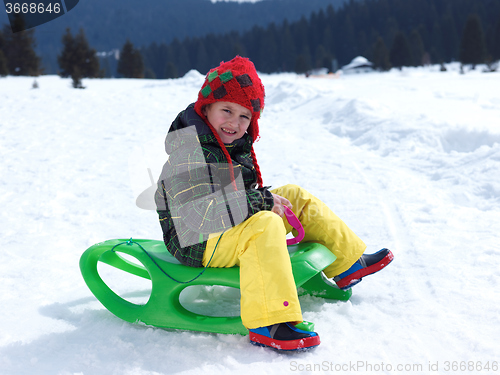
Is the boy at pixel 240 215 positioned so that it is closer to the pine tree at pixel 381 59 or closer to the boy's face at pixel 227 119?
the boy's face at pixel 227 119

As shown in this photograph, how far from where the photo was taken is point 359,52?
57.7 meters

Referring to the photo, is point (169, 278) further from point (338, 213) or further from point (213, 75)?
point (338, 213)

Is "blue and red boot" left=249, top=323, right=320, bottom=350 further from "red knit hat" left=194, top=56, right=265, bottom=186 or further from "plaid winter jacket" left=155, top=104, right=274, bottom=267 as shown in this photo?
"red knit hat" left=194, top=56, right=265, bottom=186

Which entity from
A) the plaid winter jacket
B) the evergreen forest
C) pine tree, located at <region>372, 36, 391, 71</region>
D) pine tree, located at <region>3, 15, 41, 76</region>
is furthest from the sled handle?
pine tree, located at <region>372, 36, 391, 71</region>

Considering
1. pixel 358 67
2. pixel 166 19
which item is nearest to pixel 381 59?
pixel 358 67

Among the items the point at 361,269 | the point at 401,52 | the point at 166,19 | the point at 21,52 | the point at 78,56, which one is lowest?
the point at 361,269

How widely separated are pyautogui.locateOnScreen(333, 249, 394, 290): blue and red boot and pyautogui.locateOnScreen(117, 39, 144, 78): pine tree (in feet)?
104

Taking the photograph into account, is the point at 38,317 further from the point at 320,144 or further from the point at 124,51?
the point at 124,51

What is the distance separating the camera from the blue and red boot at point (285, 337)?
160cm

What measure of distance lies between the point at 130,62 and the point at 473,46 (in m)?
26.8

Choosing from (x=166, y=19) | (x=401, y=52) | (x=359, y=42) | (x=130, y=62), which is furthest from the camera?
(x=166, y=19)

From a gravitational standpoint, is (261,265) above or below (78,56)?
below

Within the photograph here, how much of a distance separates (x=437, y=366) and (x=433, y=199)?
2261 millimetres

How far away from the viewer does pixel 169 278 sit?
6.21 ft
